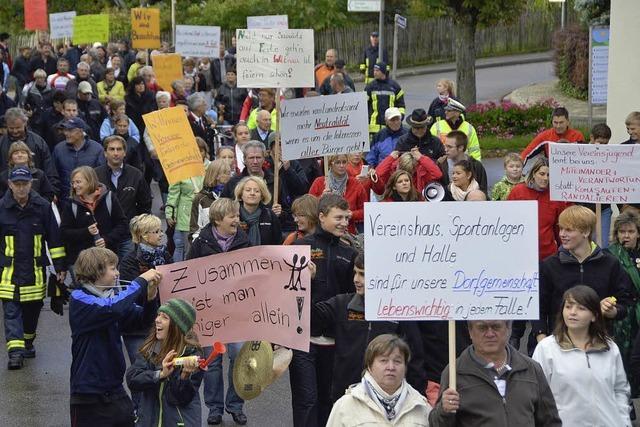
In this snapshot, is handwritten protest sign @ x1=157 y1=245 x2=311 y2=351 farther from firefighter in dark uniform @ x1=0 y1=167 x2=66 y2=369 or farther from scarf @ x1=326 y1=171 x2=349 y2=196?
scarf @ x1=326 y1=171 x2=349 y2=196

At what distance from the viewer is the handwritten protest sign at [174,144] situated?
12.8 metres

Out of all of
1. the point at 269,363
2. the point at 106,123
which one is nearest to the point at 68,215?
the point at 269,363

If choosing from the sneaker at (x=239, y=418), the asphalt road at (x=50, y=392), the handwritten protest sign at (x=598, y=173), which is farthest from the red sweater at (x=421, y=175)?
the sneaker at (x=239, y=418)

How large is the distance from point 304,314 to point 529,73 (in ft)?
117

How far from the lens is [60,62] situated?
2383 centimetres

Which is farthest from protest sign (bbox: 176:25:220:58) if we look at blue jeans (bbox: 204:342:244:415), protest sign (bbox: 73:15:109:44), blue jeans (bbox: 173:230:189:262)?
blue jeans (bbox: 204:342:244:415)

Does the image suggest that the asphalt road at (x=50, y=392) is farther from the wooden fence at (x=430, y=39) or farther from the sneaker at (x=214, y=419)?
the wooden fence at (x=430, y=39)

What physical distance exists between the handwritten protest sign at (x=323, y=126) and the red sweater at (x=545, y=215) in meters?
2.12

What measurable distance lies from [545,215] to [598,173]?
2.33 feet

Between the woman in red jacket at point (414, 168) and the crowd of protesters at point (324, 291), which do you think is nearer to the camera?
the crowd of protesters at point (324, 291)

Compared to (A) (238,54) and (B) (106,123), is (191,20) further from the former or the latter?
(A) (238,54)

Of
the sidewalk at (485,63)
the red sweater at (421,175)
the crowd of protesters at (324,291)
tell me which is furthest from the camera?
the sidewalk at (485,63)

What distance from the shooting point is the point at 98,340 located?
7965 mm

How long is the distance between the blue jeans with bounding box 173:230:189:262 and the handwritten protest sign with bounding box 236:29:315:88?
161cm
